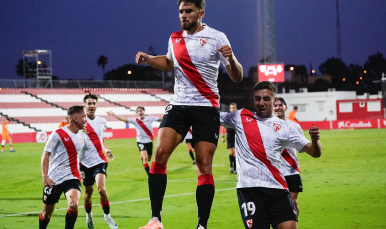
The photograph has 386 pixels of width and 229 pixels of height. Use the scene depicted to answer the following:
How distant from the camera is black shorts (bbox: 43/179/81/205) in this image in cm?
714

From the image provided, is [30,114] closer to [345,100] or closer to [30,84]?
[30,84]

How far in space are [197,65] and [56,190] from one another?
3.32 metres

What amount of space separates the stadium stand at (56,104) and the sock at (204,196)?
135 feet

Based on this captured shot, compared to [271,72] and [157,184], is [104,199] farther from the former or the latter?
[271,72]

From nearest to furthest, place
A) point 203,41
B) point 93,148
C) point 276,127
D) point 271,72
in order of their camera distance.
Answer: point 203,41, point 276,127, point 93,148, point 271,72

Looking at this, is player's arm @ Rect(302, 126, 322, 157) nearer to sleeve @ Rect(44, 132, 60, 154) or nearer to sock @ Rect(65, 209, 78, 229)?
sock @ Rect(65, 209, 78, 229)

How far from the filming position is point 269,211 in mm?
5094

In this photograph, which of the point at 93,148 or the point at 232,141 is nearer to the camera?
the point at 93,148

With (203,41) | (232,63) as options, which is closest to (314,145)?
(232,63)

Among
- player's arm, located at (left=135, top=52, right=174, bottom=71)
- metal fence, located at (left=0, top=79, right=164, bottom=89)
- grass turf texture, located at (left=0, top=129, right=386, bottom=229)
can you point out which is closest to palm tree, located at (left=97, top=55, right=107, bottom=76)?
metal fence, located at (left=0, top=79, right=164, bottom=89)

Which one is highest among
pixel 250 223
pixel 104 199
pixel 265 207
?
pixel 265 207

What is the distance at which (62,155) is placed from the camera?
24.2ft

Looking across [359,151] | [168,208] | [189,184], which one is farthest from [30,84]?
[168,208]

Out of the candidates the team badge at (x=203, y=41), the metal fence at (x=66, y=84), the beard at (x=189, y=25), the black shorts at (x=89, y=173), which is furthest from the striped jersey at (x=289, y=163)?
the metal fence at (x=66, y=84)
